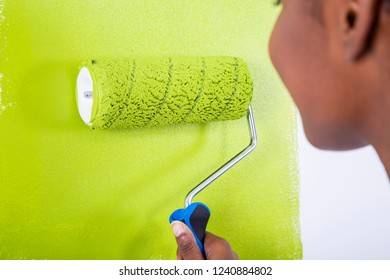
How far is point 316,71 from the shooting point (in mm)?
336

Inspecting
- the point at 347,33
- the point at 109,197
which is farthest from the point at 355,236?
the point at 347,33

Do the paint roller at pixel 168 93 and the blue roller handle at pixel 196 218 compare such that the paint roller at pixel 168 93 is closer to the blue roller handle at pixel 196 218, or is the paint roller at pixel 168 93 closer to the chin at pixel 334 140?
the blue roller handle at pixel 196 218

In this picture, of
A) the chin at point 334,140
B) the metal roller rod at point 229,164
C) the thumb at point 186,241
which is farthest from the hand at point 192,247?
the chin at point 334,140

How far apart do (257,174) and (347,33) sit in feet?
2.89

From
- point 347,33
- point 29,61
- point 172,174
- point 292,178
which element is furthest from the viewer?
point 292,178

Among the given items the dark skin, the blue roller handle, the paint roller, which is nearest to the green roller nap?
the paint roller

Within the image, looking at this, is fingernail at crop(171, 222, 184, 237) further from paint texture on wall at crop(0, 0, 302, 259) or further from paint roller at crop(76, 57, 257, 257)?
paint texture on wall at crop(0, 0, 302, 259)

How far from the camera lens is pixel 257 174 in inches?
45.9

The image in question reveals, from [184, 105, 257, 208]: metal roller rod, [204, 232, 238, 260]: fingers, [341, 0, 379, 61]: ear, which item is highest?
[341, 0, 379, 61]: ear

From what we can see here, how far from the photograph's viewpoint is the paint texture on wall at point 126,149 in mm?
956

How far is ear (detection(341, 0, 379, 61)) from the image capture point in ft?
0.92

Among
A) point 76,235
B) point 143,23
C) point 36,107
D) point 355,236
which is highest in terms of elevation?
point 143,23

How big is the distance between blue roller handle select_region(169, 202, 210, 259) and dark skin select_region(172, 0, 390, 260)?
0.59 meters

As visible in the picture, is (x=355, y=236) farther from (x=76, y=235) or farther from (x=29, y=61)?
(x=29, y=61)
